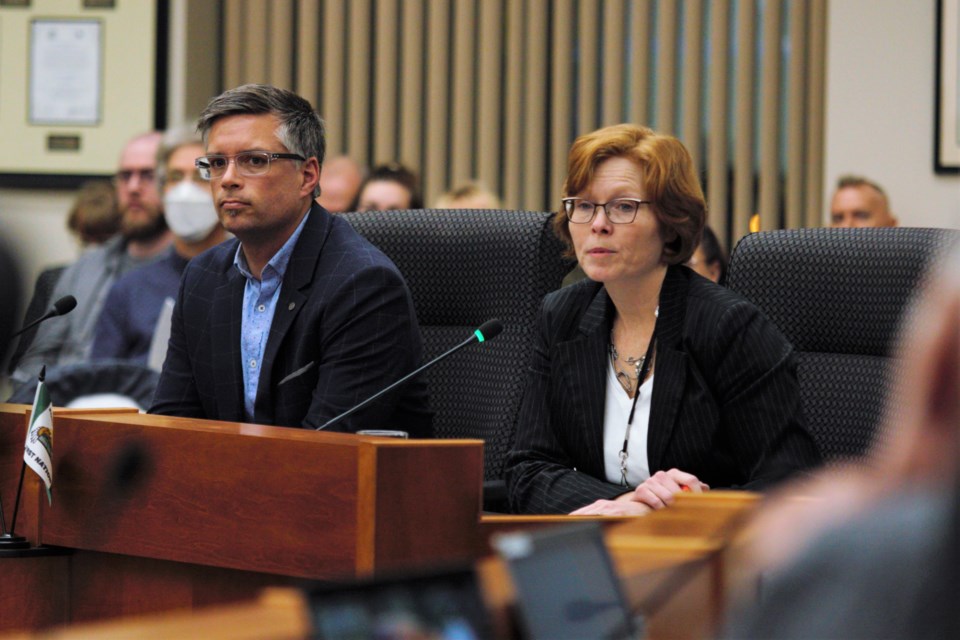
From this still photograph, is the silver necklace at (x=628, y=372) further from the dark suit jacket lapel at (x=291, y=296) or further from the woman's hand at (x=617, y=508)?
the dark suit jacket lapel at (x=291, y=296)

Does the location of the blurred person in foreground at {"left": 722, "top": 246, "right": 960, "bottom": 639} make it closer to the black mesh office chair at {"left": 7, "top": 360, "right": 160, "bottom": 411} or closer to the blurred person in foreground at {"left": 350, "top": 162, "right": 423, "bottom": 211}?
the black mesh office chair at {"left": 7, "top": 360, "right": 160, "bottom": 411}

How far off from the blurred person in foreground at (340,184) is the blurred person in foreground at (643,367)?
221 cm

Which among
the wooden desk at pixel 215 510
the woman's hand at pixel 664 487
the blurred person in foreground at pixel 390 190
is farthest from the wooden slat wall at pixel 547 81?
the wooden desk at pixel 215 510

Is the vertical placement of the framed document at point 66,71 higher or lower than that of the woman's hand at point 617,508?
higher

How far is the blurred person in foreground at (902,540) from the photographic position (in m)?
0.60

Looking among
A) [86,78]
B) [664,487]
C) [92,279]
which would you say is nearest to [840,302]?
[664,487]

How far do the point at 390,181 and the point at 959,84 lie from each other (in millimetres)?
1908

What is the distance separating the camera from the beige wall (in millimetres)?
4582

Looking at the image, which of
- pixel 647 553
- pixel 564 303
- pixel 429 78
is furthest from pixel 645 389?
pixel 429 78

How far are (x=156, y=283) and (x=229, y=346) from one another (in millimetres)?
1223

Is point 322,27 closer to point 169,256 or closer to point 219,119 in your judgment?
point 169,256

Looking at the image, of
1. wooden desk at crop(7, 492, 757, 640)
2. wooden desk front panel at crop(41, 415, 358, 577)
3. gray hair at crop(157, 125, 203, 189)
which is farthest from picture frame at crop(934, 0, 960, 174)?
wooden desk at crop(7, 492, 757, 640)

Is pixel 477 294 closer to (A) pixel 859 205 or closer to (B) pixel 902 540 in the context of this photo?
(A) pixel 859 205

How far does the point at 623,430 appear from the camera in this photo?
2475 millimetres
